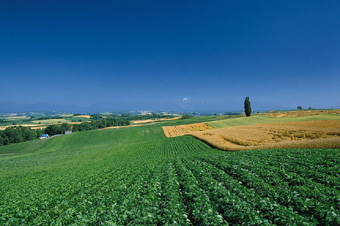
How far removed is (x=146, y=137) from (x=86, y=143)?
1090 inches

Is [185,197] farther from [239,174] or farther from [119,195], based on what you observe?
[239,174]

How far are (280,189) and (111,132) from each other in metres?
82.8

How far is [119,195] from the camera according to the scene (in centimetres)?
1098

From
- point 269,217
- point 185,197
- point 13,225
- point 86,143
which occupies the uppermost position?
point 269,217

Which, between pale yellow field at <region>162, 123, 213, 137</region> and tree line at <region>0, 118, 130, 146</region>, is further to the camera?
tree line at <region>0, 118, 130, 146</region>

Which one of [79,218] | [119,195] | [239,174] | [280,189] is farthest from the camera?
[239,174]

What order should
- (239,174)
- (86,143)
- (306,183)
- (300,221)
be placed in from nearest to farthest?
(300,221), (306,183), (239,174), (86,143)

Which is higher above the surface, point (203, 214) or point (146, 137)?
point (203, 214)

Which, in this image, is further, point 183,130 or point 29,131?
point 29,131

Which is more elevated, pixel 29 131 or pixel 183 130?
pixel 29 131

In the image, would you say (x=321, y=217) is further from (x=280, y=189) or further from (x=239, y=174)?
(x=239, y=174)

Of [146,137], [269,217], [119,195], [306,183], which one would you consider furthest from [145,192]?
[146,137]

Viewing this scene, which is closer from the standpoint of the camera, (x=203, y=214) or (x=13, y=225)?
(x=203, y=214)

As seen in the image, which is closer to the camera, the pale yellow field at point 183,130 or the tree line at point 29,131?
the pale yellow field at point 183,130
